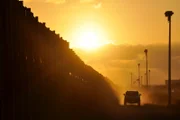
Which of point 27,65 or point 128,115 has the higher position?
point 27,65

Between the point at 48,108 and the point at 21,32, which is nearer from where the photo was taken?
the point at 21,32

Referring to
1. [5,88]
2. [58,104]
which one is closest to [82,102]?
[58,104]

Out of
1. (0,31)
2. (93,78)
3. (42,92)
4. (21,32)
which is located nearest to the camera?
(0,31)

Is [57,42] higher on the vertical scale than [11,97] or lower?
higher

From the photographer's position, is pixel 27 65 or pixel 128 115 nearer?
pixel 27 65

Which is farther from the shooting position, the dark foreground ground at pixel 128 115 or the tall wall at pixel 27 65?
the dark foreground ground at pixel 128 115

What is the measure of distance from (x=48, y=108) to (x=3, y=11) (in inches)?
338

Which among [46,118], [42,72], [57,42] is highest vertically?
[57,42]

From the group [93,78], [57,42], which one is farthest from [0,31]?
[93,78]

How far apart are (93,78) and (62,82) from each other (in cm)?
2526

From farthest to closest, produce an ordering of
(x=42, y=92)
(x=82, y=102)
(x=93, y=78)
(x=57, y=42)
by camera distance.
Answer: (x=93, y=78)
(x=82, y=102)
(x=57, y=42)
(x=42, y=92)

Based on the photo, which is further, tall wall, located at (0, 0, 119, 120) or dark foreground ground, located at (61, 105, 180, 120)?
dark foreground ground, located at (61, 105, 180, 120)

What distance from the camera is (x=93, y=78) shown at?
181ft

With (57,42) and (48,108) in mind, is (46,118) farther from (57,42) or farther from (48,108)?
(57,42)
